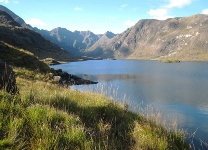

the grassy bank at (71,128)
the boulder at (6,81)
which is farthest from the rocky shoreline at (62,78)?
the grassy bank at (71,128)

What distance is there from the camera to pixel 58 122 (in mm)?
10156

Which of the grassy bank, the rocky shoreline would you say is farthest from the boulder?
the rocky shoreline

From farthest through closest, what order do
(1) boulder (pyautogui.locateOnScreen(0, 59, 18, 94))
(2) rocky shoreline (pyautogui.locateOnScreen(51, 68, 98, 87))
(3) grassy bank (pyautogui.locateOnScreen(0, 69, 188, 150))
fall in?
(2) rocky shoreline (pyautogui.locateOnScreen(51, 68, 98, 87))
(1) boulder (pyautogui.locateOnScreen(0, 59, 18, 94))
(3) grassy bank (pyautogui.locateOnScreen(0, 69, 188, 150))

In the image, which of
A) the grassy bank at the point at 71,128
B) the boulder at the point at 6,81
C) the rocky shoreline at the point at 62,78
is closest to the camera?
the grassy bank at the point at 71,128

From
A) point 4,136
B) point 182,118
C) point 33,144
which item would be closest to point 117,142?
point 33,144

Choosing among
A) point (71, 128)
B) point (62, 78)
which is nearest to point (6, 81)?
point (71, 128)

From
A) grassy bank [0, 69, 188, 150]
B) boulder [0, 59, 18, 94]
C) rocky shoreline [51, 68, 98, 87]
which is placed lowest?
rocky shoreline [51, 68, 98, 87]

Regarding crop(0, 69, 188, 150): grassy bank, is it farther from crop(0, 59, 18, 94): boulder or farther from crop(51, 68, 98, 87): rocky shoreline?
crop(51, 68, 98, 87): rocky shoreline

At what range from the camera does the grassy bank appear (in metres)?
8.38

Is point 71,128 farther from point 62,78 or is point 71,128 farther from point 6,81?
point 62,78

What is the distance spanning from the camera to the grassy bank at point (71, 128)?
27.5ft

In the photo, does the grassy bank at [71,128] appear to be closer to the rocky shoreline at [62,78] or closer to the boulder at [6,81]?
the boulder at [6,81]

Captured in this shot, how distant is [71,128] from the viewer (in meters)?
9.62

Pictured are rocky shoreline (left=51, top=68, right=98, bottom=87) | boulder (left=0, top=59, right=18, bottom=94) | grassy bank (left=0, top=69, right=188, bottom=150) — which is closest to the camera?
grassy bank (left=0, top=69, right=188, bottom=150)
